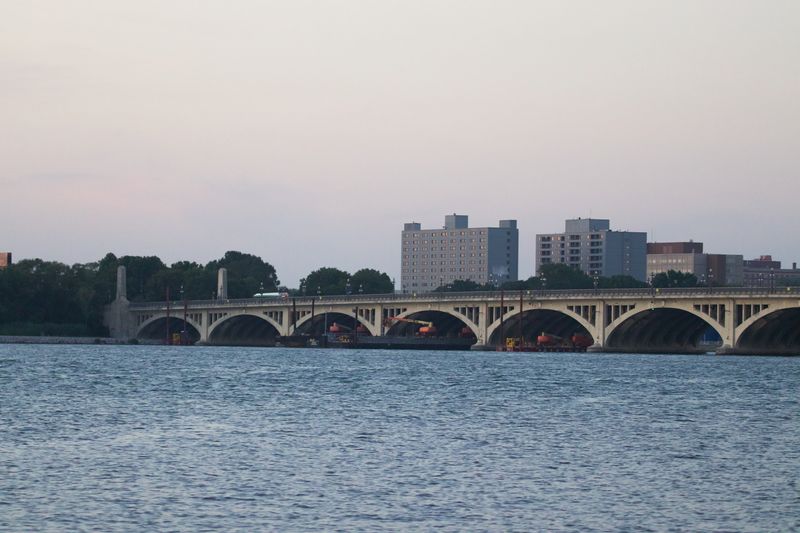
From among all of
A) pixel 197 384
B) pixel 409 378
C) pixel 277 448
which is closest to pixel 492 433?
pixel 277 448

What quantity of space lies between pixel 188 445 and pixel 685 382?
57590mm

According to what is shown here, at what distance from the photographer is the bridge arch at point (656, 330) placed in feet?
525

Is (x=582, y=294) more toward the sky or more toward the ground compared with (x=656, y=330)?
more toward the sky

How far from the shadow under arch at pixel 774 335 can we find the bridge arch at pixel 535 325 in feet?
74.0

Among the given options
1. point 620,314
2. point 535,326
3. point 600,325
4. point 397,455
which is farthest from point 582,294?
point 397,455

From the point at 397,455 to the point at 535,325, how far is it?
5275 inches

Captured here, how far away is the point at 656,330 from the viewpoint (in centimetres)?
17012

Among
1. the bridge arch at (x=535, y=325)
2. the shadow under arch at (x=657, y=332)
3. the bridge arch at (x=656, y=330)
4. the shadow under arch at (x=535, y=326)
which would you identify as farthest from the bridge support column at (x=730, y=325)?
the shadow under arch at (x=535, y=326)

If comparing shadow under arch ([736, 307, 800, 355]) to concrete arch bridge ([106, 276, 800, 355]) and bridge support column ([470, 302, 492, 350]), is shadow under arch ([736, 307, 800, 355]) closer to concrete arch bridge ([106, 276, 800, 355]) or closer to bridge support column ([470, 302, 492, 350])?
concrete arch bridge ([106, 276, 800, 355])

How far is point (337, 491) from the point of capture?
42.8 m

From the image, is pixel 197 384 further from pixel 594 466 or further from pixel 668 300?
pixel 668 300

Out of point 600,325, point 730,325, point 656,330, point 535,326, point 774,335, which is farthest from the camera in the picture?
point 535,326

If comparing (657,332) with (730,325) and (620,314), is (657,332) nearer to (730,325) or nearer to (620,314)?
(620,314)

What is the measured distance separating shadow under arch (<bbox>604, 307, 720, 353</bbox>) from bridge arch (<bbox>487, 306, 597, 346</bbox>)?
635 centimetres
